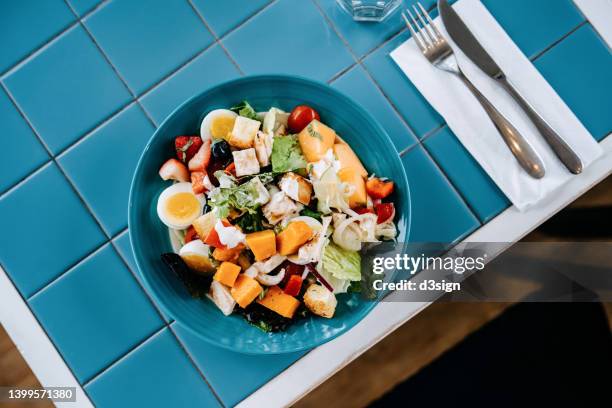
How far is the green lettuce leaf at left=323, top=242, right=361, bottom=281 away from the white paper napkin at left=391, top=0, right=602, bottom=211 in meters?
0.38

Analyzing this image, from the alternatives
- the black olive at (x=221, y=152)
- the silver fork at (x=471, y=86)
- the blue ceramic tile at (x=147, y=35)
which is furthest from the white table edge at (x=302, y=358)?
the blue ceramic tile at (x=147, y=35)

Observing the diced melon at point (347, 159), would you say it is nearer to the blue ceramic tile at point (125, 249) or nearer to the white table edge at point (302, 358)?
the white table edge at point (302, 358)

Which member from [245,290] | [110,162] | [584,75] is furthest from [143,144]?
[584,75]

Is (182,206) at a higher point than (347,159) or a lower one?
higher

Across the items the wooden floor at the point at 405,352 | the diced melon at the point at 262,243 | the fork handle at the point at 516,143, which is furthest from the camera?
the wooden floor at the point at 405,352

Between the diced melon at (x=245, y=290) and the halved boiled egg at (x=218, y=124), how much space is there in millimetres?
272

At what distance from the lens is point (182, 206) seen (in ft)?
3.12

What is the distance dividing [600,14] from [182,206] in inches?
39.0

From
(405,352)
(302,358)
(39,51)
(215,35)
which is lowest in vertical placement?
(405,352)

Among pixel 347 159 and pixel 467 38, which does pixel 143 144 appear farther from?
pixel 467 38

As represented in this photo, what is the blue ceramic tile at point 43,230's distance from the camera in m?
1.09

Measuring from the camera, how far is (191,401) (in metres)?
1.08

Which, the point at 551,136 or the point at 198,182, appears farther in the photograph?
the point at 551,136

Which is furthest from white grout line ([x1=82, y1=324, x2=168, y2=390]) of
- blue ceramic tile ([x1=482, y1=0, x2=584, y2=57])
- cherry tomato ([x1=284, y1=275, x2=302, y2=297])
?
blue ceramic tile ([x1=482, y1=0, x2=584, y2=57])
